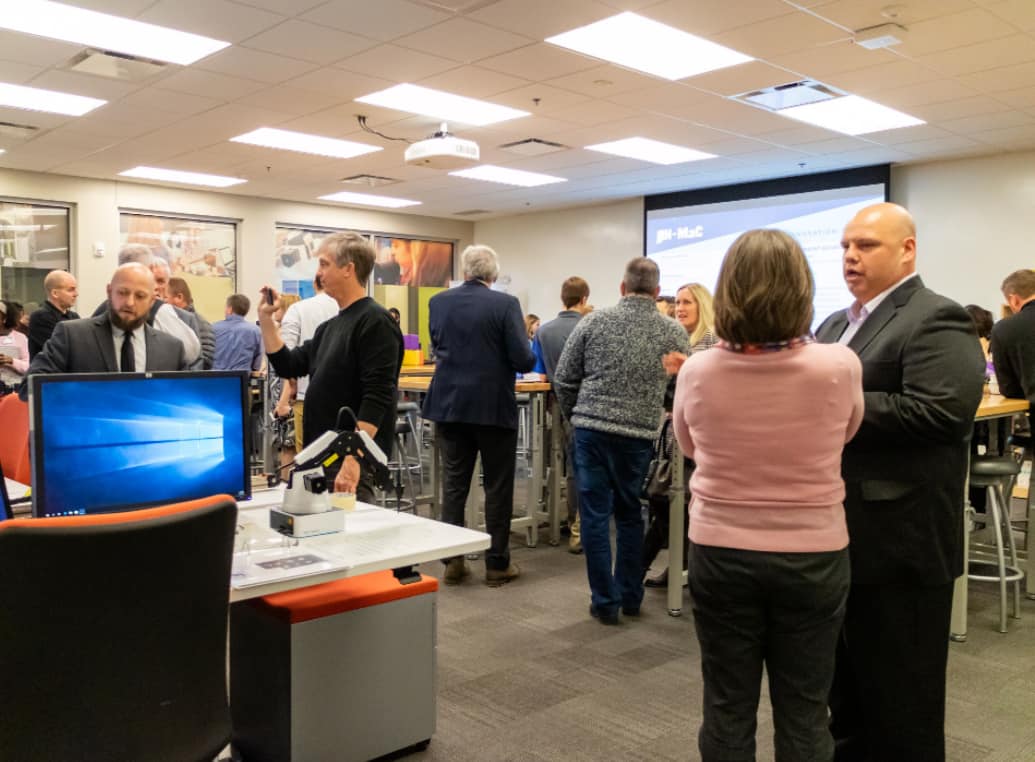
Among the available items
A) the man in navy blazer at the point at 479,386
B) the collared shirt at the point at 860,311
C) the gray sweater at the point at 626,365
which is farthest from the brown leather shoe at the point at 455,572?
the collared shirt at the point at 860,311

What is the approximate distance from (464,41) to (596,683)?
354cm

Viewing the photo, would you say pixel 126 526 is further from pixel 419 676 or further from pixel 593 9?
pixel 593 9

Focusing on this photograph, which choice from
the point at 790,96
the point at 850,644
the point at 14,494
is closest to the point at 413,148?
the point at 790,96

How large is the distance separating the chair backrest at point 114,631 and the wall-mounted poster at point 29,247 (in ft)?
29.1

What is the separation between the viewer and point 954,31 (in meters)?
4.82

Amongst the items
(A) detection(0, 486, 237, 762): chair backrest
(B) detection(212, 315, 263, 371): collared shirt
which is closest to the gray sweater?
(A) detection(0, 486, 237, 762): chair backrest

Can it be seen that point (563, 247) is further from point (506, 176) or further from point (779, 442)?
point (779, 442)

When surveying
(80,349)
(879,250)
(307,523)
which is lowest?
(307,523)

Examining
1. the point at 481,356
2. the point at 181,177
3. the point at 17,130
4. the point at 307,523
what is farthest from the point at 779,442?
the point at 181,177

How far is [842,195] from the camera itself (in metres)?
8.95

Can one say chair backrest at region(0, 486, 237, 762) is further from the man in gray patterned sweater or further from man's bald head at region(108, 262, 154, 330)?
the man in gray patterned sweater

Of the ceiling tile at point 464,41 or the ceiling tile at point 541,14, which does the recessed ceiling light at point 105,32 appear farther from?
the ceiling tile at point 541,14

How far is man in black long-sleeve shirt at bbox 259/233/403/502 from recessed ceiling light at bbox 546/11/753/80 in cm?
248

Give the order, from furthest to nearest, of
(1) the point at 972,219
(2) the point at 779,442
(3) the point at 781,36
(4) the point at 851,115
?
(1) the point at 972,219 < (4) the point at 851,115 < (3) the point at 781,36 < (2) the point at 779,442
